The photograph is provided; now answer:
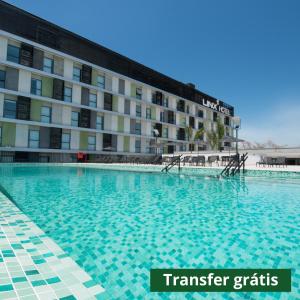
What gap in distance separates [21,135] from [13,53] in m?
7.57

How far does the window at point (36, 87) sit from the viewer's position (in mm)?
22417

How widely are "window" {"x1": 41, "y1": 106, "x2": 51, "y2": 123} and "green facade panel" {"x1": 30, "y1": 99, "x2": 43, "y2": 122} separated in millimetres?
331

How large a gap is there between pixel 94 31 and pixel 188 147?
22.3 m

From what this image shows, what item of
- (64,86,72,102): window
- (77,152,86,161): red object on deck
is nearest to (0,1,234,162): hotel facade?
(64,86,72,102): window

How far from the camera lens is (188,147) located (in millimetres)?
38906

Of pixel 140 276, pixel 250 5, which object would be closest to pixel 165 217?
pixel 140 276

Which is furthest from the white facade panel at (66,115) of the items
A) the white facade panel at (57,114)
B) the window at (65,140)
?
the window at (65,140)

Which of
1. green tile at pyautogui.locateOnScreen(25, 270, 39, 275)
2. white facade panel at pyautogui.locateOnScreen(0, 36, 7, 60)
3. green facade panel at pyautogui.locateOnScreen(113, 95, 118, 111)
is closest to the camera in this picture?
green tile at pyautogui.locateOnScreen(25, 270, 39, 275)

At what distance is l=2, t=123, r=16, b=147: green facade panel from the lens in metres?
20.3

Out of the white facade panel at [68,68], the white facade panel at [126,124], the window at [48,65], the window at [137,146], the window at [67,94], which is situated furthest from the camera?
the window at [137,146]

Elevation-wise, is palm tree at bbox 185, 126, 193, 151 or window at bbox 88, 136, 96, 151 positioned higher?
palm tree at bbox 185, 126, 193, 151

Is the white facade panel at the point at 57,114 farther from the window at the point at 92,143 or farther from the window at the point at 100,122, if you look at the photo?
the window at the point at 100,122

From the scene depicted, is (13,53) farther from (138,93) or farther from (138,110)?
(138,110)

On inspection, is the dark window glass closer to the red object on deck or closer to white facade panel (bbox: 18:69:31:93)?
the red object on deck
